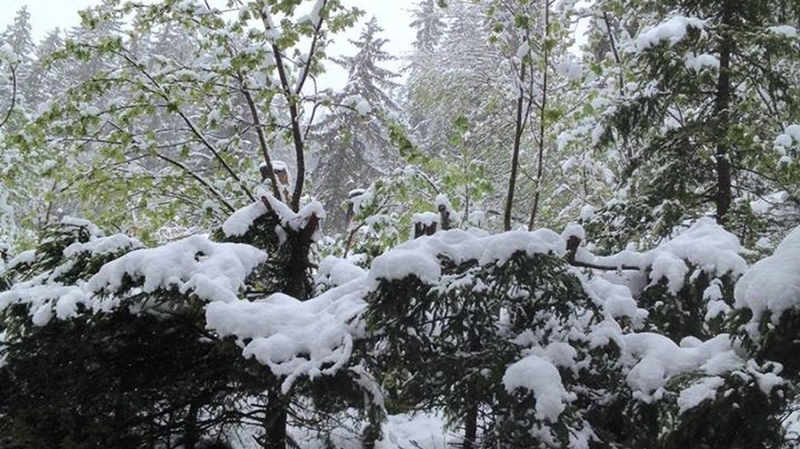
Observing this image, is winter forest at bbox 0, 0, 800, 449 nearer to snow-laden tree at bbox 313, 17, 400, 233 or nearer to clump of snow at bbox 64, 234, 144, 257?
clump of snow at bbox 64, 234, 144, 257

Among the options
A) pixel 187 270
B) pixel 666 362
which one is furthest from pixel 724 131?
pixel 187 270

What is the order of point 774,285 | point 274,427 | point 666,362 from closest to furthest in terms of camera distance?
point 774,285 → point 666,362 → point 274,427

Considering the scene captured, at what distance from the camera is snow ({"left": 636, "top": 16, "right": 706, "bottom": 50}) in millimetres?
4512

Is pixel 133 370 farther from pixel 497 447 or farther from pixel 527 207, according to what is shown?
pixel 527 207

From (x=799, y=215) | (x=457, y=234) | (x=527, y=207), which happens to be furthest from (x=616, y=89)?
(x=527, y=207)

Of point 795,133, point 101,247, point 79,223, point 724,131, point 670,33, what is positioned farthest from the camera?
point 724,131

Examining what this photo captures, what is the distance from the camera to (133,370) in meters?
2.72

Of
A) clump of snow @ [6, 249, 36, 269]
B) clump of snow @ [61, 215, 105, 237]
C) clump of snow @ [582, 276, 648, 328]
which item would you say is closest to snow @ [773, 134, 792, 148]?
clump of snow @ [582, 276, 648, 328]

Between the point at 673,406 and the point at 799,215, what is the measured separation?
14.6ft

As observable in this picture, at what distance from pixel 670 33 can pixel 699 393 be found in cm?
352

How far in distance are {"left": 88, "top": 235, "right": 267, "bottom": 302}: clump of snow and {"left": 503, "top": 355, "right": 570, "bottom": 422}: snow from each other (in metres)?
1.15

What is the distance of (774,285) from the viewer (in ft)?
5.69

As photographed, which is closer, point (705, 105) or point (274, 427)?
point (274, 427)

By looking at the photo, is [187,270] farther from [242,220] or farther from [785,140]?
[785,140]
